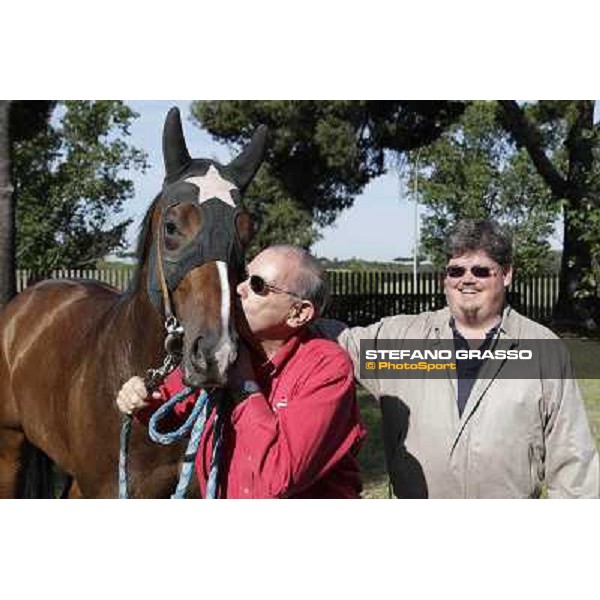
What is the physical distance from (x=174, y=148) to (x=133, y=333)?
66 centimetres

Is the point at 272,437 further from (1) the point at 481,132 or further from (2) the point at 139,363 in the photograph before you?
(1) the point at 481,132

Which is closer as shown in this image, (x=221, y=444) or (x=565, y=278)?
(x=221, y=444)

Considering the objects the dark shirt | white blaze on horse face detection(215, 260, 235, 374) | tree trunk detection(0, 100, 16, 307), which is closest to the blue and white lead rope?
white blaze on horse face detection(215, 260, 235, 374)

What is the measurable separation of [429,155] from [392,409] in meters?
1.30

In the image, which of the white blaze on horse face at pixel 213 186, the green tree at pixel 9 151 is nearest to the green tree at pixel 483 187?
the white blaze on horse face at pixel 213 186

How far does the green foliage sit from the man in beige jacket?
42.6 inches

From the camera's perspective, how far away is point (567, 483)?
223 centimetres

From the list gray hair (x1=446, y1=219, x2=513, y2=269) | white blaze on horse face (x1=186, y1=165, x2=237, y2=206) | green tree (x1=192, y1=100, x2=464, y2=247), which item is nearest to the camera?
white blaze on horse face (x1=186, y1=165, x2=237, y2=206)

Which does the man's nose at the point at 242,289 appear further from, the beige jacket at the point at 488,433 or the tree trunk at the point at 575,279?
the tree trunk at the point at 575,279

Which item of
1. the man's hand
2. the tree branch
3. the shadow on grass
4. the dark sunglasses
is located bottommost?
the shadow on grass

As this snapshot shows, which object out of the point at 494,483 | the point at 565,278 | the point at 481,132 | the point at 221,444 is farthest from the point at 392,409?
the point at 481,132

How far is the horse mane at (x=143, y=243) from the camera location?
2375mm

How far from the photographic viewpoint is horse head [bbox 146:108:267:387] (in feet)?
6.13

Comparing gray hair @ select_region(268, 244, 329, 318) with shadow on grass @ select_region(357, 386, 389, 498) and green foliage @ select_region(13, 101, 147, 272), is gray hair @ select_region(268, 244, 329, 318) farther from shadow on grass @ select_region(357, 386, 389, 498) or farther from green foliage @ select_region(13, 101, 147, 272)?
shadow on grass @ select_region(357, 386, 389, 498)
